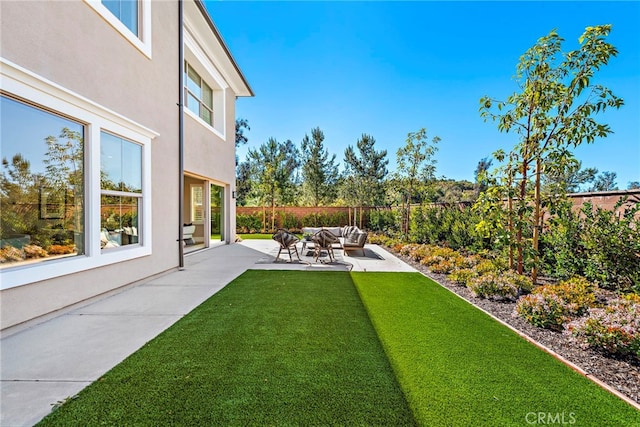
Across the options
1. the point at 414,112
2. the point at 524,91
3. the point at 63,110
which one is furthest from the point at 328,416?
the point at 414,112

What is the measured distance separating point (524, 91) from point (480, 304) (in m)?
4.08

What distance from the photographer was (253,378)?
98.0 inches

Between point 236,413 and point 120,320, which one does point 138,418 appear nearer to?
point 236,413

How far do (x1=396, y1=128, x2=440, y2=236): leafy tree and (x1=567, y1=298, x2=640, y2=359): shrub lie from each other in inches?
338

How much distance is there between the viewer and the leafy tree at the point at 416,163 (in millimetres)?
11234

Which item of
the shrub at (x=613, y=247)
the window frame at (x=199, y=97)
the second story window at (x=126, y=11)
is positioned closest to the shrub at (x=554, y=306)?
the shrub at (x=613, y=247)

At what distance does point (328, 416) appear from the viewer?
2.04m

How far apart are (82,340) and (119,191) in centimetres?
276

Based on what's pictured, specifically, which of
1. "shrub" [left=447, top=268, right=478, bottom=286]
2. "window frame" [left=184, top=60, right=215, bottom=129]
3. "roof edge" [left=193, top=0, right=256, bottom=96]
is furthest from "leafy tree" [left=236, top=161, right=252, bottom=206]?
"shrub" [left=447, top=268, right=478, bottom=286]

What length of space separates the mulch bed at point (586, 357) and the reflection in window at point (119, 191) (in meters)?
6.40

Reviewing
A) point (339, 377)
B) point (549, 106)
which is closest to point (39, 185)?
point (339, 377)

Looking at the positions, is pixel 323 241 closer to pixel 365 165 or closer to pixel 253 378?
pixel 253 378

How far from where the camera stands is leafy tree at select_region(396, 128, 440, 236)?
1123 centimetres

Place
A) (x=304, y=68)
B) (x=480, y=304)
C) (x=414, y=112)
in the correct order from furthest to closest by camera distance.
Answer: (x=414, y=112), (x=304, y=68), (x=480, y=304)
